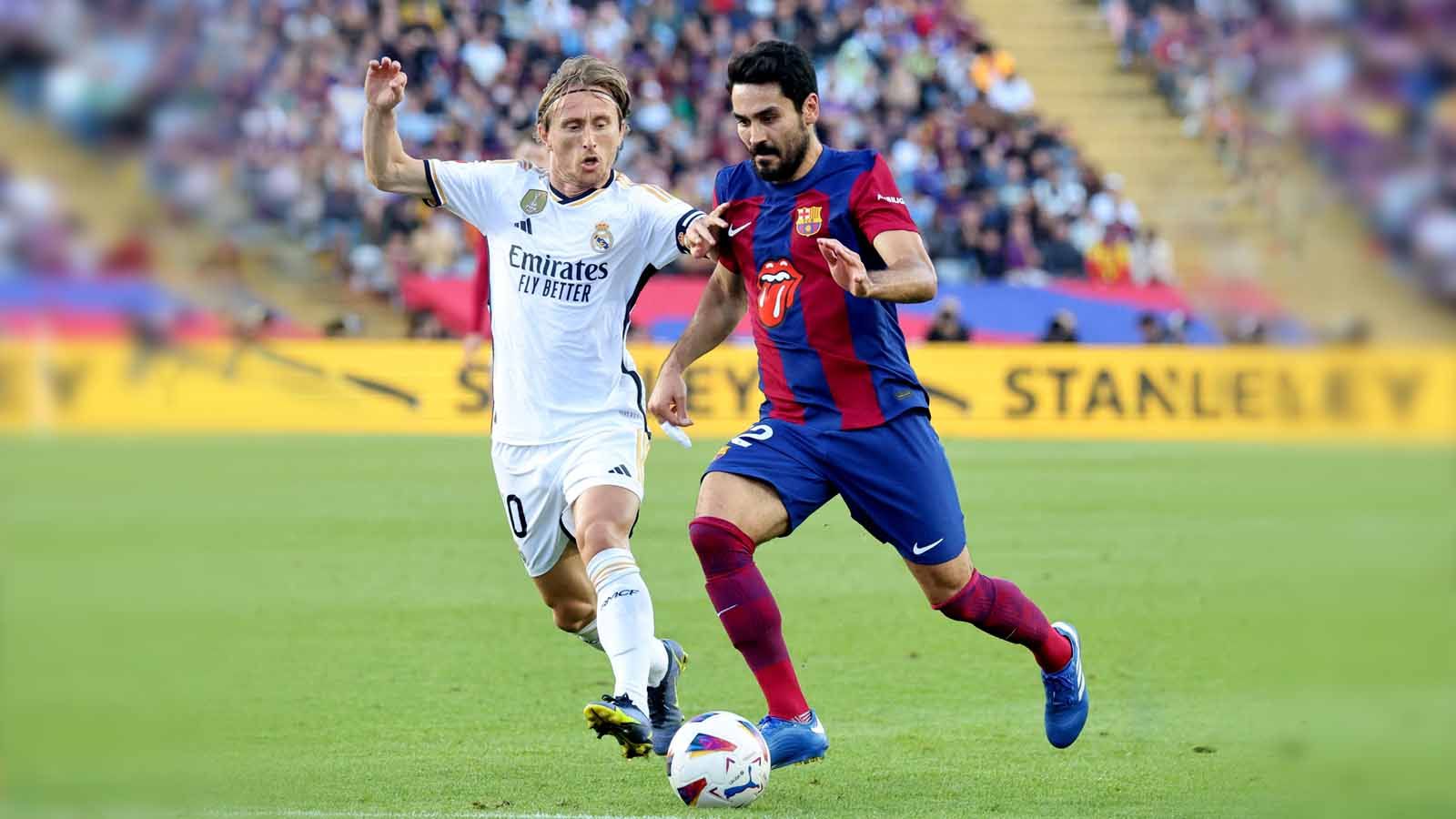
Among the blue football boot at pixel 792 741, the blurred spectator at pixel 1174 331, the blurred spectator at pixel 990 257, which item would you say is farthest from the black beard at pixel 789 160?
the blurred spectator at pixel 990 257

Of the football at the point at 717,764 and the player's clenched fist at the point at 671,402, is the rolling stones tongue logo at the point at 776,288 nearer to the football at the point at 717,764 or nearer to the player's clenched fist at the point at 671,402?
the player's clenched fist at the point at 671,402

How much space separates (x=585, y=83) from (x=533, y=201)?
0.51m

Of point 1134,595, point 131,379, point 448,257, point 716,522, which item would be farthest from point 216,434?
point 448,257

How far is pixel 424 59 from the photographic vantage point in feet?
89.8

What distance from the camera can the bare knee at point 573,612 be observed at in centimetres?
686

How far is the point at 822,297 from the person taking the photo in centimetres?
625

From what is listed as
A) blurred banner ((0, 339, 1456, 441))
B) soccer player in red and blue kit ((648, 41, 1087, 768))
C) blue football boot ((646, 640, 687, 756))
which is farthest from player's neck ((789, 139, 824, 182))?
blurred banner ((0, 339, 1456, 441))

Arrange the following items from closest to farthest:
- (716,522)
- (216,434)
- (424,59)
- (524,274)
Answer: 1. (216,434)
2. (716,522)
3. (524,274)
4. (424,59)

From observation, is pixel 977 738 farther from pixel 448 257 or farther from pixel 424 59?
pixel 424 59

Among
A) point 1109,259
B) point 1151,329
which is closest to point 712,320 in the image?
point 1151,329

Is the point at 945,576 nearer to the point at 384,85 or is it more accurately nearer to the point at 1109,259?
the point at 384,85

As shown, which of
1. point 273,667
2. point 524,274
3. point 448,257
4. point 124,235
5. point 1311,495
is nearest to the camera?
point 124,235

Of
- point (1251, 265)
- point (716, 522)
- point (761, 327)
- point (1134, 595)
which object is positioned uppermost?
point (1251, 265)

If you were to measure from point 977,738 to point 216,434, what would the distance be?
158 inches
